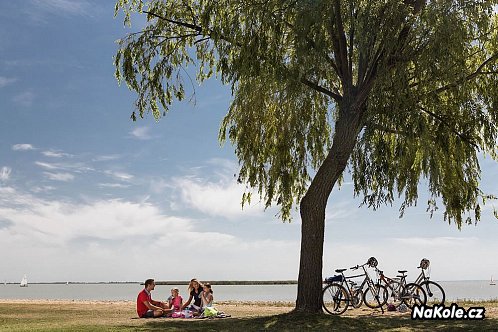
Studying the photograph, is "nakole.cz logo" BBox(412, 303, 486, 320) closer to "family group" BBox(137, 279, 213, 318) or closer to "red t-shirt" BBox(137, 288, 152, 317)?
"family group" BBox(137, 279, 213, 318)

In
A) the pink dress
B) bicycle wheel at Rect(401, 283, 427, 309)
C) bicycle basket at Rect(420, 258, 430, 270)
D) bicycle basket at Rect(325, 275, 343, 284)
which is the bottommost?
the pink dress

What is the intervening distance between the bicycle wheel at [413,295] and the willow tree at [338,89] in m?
2.42

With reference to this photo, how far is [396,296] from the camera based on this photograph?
1611 centimetres

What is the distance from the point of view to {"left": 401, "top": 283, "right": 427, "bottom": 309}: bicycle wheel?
15.6 metres

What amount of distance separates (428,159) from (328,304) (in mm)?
5091

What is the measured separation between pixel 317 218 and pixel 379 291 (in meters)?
3.02

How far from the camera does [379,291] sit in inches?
631

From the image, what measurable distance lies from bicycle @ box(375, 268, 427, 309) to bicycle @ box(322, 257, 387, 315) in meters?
0.37

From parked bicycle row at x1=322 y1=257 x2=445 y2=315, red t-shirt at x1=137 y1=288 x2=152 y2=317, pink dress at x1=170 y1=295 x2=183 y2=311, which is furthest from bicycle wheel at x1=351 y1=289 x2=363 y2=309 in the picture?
red t-shirt at x1=137 y1=288 x2=152 y2=317

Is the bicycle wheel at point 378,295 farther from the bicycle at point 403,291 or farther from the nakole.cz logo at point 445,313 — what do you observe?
the nakole.cz logo at point 445,313

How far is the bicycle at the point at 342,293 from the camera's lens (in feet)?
50.5

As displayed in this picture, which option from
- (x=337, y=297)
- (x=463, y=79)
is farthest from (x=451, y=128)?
(x=337, y=297)

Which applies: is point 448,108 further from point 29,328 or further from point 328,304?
point 29,328

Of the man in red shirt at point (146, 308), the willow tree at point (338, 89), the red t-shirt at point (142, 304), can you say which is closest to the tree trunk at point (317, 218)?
the willow tree at point (338, 89)
